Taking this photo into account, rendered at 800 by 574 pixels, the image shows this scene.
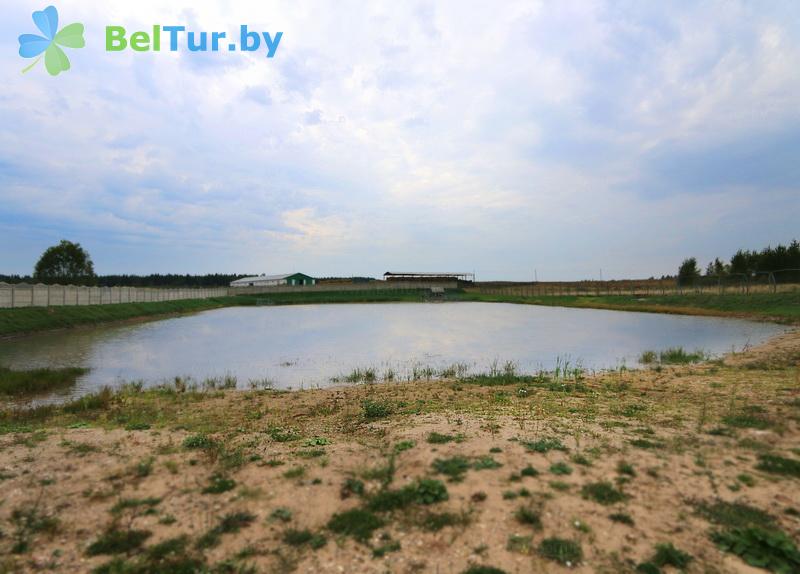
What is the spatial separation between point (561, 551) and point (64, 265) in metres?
88.9

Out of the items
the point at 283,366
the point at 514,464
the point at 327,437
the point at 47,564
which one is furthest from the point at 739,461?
the point at 283,366

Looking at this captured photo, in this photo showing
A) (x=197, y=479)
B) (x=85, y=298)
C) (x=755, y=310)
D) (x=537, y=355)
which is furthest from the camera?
(x=85, y=298)

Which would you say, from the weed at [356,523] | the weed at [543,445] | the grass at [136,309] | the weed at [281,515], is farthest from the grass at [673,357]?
the grass at [136,309]

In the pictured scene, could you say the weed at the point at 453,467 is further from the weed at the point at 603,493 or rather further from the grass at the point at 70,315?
the grass at the point at 70,315

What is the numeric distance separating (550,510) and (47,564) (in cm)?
513

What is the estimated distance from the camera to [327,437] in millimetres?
8172

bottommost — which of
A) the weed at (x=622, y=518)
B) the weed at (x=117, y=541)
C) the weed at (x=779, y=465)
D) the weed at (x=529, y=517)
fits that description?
the weed at (x=117, y=541)

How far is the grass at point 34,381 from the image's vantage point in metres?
13.6

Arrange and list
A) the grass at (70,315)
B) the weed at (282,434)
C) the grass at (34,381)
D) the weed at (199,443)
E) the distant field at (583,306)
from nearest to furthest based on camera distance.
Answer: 1. the weed at (199,443)
2. the weed at (282,434)
3. the grass at (34,381)
4. the grass at (70,315)
5. the distant field at (583,306)

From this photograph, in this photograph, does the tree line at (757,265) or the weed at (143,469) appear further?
the tree line at (757,265)

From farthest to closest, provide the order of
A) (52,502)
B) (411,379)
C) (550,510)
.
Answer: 1. (411,379)
2. (52,502)
3. (550,510)

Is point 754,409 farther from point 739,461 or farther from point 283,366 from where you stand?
point 283,366

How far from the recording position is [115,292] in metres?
49.2

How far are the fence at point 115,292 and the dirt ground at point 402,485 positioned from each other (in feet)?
104
